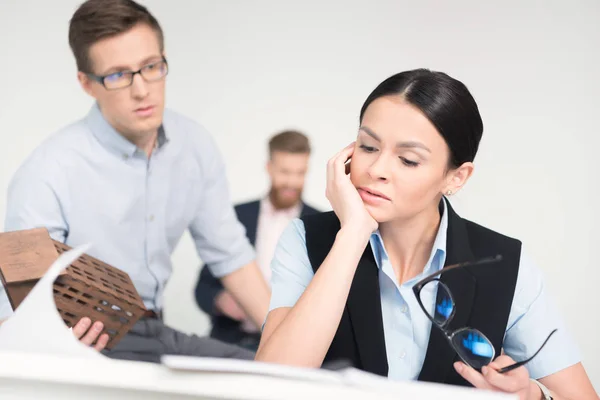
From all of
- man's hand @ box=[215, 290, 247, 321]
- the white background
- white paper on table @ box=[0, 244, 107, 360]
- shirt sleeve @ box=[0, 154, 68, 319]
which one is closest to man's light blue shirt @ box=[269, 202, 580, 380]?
white paper on table @ box=[0, 244, 107, 360]

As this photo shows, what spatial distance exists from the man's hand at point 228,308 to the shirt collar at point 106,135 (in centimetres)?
105

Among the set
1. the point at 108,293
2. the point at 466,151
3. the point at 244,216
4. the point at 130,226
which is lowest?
the point at 244,216

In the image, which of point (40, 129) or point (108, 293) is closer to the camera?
point (108, 293)

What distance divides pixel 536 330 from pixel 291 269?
1.76 ft

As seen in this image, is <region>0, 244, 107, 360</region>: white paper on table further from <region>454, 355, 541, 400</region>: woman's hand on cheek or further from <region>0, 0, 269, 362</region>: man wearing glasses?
<region>0, 0, 269, 362</region>: man wearing glasses

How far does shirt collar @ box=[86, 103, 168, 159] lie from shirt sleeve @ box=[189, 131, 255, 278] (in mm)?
299

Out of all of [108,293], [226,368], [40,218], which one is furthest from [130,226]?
[226,368]

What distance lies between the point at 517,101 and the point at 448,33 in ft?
1.67

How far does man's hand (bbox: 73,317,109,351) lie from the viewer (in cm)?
174

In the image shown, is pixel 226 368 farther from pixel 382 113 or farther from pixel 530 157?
pixel 530 157

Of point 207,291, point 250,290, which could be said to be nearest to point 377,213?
point 250,290

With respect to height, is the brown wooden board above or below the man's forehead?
below

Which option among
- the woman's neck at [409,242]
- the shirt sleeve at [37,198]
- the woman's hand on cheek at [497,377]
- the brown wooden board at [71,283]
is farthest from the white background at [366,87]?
the woman's hand on cheek at [497,377]

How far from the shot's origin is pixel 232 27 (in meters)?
4.51
